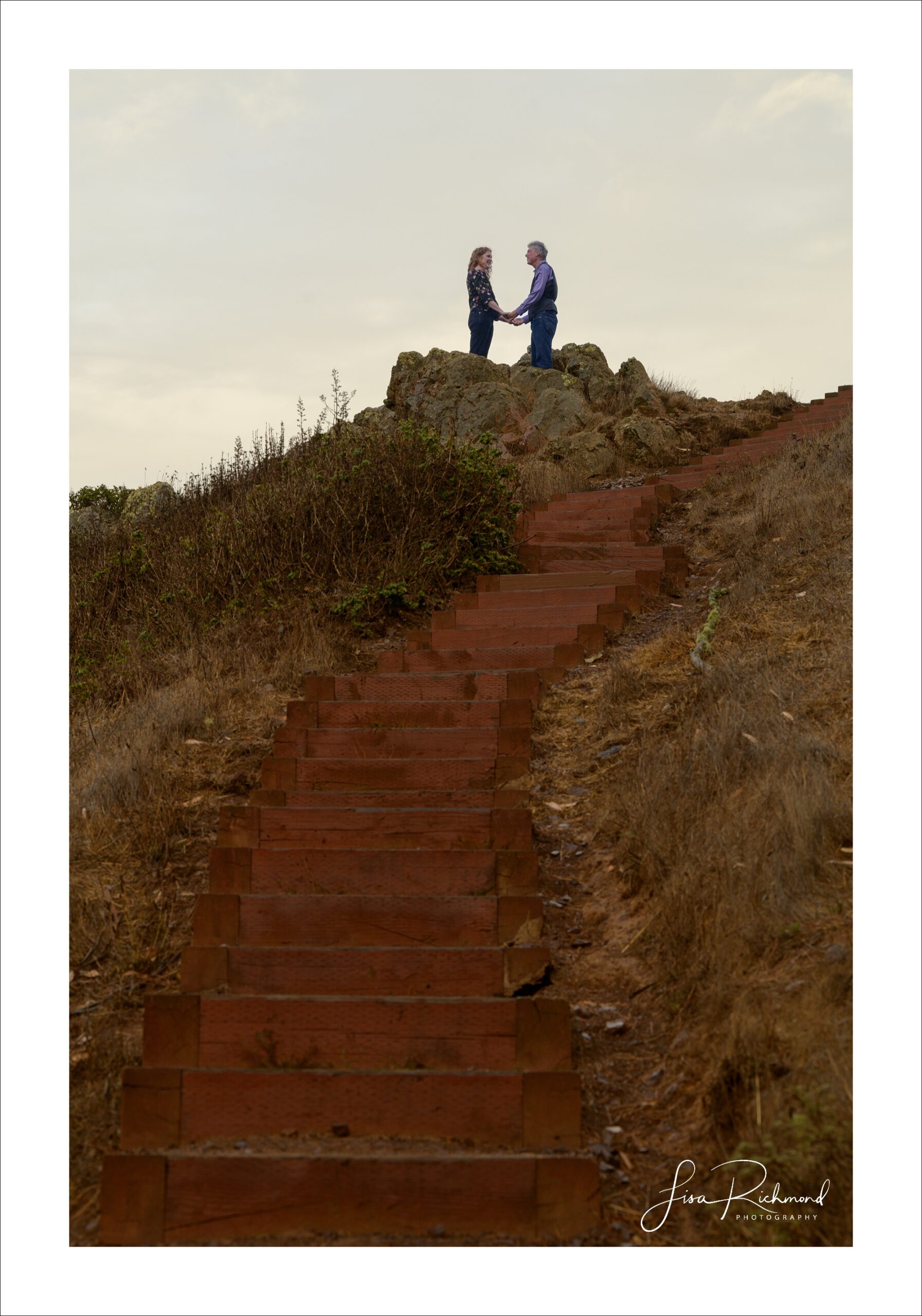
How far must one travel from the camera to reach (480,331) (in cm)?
1684

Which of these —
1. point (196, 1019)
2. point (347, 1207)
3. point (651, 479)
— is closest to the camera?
point (347, 1207)

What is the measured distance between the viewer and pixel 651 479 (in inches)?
537

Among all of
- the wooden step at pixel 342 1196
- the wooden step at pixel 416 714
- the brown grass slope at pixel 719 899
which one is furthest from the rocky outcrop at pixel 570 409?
the wooden step at pixel 342 1196

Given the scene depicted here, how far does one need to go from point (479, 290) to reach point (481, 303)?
0.72 ft

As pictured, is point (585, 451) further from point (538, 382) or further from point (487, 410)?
point (538, 382)

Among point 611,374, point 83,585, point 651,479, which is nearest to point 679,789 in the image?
point 83,585

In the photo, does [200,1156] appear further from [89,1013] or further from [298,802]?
[298,802]

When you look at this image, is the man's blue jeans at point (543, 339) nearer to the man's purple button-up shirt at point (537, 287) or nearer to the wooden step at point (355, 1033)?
the man's purple button-up shirt at point (537, 287)

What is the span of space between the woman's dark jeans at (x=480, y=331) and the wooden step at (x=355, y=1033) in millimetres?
13439

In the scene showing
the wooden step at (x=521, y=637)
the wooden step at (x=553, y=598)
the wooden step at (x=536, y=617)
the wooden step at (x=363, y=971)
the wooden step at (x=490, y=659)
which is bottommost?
the wooden step at (x=363, y=971)

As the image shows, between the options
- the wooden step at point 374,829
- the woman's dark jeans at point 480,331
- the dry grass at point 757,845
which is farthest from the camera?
the woman's dark jeans at point 480,331

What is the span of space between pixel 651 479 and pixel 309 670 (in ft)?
22.4

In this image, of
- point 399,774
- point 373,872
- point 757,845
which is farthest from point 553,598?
point 757,845

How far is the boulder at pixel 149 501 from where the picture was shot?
1377cm
